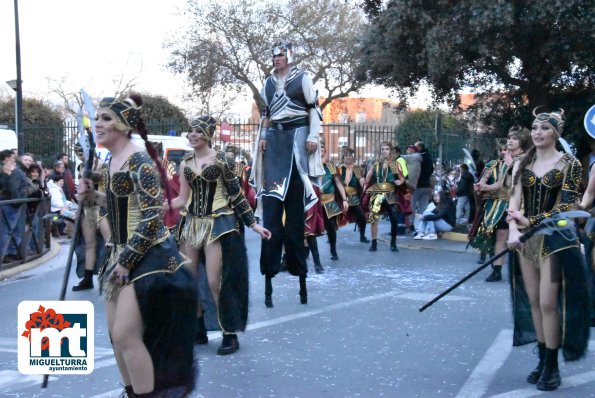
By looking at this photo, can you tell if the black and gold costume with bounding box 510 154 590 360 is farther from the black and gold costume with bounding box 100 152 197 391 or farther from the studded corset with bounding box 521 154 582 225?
the black and gold costume with bounding box 100 152 197 391

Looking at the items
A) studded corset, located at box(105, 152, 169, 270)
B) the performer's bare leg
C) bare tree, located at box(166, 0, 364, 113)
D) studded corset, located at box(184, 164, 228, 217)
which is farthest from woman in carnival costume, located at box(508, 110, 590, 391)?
bare tree, located at box(166, 0, 364, 113)

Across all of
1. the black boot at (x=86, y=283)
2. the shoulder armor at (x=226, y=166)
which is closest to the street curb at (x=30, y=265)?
the black boot at (x=86, y=283)

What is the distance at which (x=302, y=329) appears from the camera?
7.41 m

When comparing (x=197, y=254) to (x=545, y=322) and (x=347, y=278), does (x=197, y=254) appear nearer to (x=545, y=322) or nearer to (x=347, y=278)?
(x=545, y=322)

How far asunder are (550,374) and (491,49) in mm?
11718

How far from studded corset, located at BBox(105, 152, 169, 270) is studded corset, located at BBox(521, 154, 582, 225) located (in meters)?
2.63

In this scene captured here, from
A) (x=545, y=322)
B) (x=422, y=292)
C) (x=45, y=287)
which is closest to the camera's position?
(x=545, y=322)

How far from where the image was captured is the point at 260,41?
34.8m

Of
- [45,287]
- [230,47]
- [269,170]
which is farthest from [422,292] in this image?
[230,47]

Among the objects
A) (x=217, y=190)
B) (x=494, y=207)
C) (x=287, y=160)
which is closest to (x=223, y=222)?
(x=217, y=190)

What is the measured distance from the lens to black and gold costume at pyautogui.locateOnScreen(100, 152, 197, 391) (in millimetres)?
A: 4281

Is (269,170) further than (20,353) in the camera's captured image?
Yes

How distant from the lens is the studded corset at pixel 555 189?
5617 mm

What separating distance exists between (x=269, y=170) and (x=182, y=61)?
1142 inches
